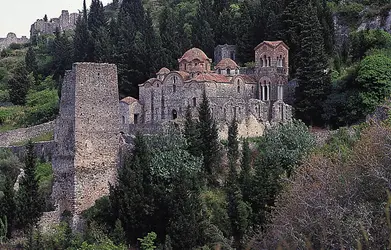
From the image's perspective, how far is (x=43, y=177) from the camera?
33.7 meters

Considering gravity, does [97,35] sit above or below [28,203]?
above

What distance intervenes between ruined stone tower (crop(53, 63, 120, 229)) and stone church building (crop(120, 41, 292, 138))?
660cm

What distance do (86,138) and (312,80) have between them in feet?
43.9

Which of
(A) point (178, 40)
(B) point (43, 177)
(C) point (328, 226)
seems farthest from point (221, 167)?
(A) point (178, 40)

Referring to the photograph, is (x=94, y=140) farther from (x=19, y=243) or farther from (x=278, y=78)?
(x=278, y=78)

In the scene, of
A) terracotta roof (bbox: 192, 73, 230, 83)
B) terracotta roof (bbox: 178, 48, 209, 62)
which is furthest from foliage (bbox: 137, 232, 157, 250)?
terracotta roof (bbox: 178, 48, 209, 62)

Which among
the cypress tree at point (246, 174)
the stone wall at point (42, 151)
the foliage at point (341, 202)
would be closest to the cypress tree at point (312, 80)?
the cypress tree at point (246, 174)

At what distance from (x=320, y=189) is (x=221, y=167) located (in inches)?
399

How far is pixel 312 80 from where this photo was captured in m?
37.0

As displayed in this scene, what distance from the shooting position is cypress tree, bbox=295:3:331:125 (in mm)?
37219

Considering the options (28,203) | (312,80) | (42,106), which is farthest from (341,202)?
(42,106)

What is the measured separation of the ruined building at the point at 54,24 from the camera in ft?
257

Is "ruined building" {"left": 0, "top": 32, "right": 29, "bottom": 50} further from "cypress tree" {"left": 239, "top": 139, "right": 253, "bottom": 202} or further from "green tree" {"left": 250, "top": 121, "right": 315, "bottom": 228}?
"cypress tree" {"left": 239, "top": 139, "right": 253, "bottom": 202}

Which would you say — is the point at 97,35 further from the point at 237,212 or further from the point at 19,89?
the point at 237,212
